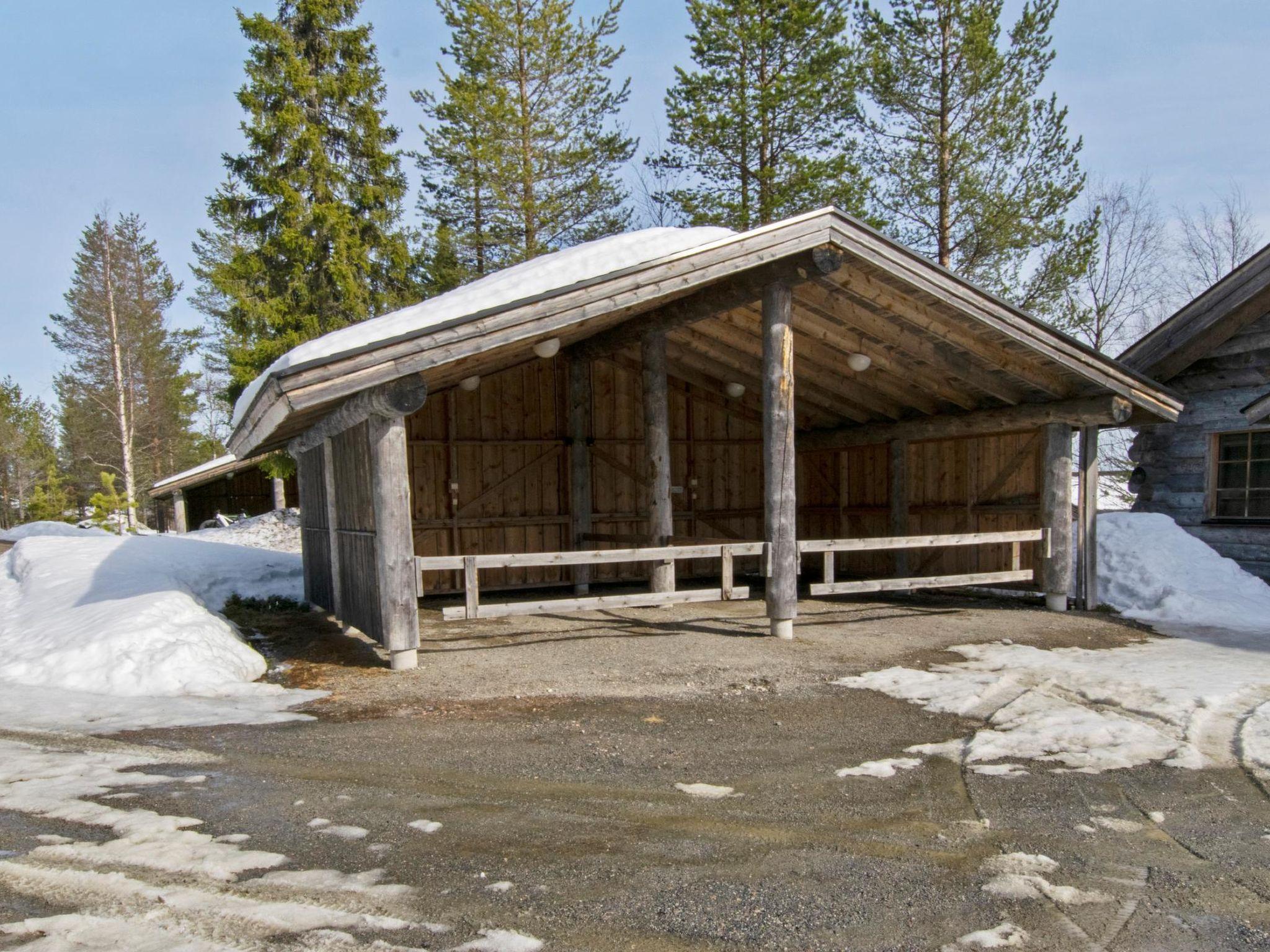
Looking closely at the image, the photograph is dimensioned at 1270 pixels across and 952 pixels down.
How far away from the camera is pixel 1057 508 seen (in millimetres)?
10508

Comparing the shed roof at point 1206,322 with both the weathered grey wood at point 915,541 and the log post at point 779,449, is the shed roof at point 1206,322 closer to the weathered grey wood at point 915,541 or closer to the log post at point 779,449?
the weathered grey wood at point 915,541

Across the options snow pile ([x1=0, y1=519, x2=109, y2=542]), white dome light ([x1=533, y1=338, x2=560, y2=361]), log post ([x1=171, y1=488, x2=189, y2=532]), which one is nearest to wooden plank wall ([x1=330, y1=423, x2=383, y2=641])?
white dome light ([x1=533, y1=338, x2=560, y2=361])

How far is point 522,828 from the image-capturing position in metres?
3.98

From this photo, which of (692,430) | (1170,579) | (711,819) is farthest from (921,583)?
(711,819)

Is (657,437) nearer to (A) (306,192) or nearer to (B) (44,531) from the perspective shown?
(A) (306,192)

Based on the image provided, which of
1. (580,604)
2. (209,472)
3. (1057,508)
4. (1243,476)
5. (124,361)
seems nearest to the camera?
(580,604)

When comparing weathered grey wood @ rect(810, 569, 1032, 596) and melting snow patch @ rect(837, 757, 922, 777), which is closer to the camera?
melting snow patch @ rect(837, 757, 922, 777)

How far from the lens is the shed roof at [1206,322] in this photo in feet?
35.1

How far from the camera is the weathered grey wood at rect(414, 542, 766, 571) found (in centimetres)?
765

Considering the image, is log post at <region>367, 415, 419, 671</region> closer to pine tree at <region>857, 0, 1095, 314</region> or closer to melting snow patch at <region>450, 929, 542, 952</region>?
melting snow patch at <region>450, 929, 542, 952</region>

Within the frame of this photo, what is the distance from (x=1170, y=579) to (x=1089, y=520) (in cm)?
133

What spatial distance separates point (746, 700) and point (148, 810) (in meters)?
3.98

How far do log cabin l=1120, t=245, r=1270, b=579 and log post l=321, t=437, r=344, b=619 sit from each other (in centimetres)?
1058

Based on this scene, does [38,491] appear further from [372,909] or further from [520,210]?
[372,909]
